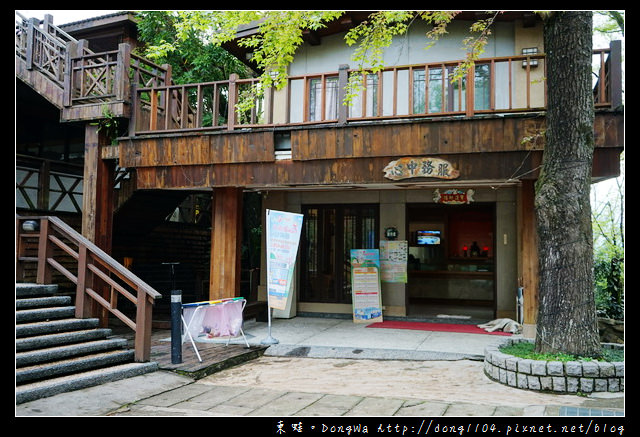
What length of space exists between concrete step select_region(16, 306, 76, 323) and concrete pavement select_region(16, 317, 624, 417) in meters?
1.62

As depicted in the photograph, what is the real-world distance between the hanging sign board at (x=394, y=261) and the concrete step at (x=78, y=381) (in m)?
5.82

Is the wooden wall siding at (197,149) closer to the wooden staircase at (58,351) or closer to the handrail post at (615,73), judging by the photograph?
the wooden staircase at (58,351)

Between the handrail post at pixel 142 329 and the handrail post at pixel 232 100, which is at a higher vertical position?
the handrail post at pixel 232 100

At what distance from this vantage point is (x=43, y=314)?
7539mm

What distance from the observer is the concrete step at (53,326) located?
23.0ft

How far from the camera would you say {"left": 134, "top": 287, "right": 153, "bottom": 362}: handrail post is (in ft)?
24.5

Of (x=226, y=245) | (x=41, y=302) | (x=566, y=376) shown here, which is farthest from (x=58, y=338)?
(x=566, y=376)

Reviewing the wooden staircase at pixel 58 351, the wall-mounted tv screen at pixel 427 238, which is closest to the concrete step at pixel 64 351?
the wooden staircase at pixel 58 351

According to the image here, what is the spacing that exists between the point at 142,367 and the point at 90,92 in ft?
19.6

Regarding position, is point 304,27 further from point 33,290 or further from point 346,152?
point 33,290

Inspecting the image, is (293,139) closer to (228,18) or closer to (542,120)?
(228,18)

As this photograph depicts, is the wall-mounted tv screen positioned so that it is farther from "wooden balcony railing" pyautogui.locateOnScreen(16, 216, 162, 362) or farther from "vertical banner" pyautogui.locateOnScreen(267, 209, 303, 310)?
"wooden balcony railing" pyautogui.locateOnScreen(16, 216, 162, 362)

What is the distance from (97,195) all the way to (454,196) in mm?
6990
